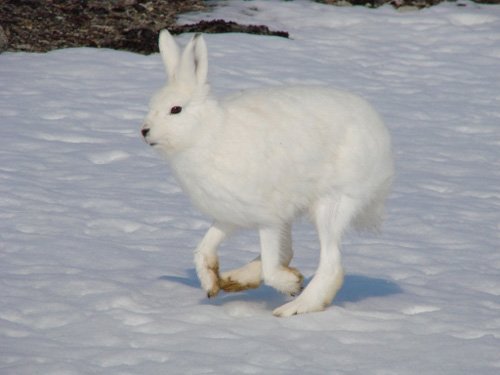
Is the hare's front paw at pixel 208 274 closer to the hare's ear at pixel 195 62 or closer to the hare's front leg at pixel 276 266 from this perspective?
the hare's front leg at pixel 276 266

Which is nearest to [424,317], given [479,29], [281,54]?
[281,54]

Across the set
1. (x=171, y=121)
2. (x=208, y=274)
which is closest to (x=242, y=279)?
(x=208, y=274)

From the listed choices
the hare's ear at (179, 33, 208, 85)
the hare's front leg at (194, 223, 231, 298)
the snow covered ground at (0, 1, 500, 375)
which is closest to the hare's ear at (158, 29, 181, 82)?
the hare's ear at (179, 33, 208, 85)

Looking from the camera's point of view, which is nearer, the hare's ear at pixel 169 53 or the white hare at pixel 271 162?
the white hare at pixel 271 162

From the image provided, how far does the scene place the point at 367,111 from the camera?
638 cm

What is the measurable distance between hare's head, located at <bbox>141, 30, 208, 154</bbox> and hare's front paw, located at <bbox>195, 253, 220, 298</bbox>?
0.79 metres

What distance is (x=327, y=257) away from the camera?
6.26m

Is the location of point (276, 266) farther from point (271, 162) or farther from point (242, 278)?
point (271, 162)

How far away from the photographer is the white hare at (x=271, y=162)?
577cm

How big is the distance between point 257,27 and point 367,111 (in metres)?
Result: 7.92

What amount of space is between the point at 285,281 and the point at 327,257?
0.29 metres

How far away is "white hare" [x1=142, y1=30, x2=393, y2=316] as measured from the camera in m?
5.77

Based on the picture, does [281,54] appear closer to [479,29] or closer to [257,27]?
[257,27]

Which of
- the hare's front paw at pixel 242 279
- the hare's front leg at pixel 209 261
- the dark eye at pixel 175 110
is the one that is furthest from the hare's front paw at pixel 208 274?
the dark eye at pixel 175 110
